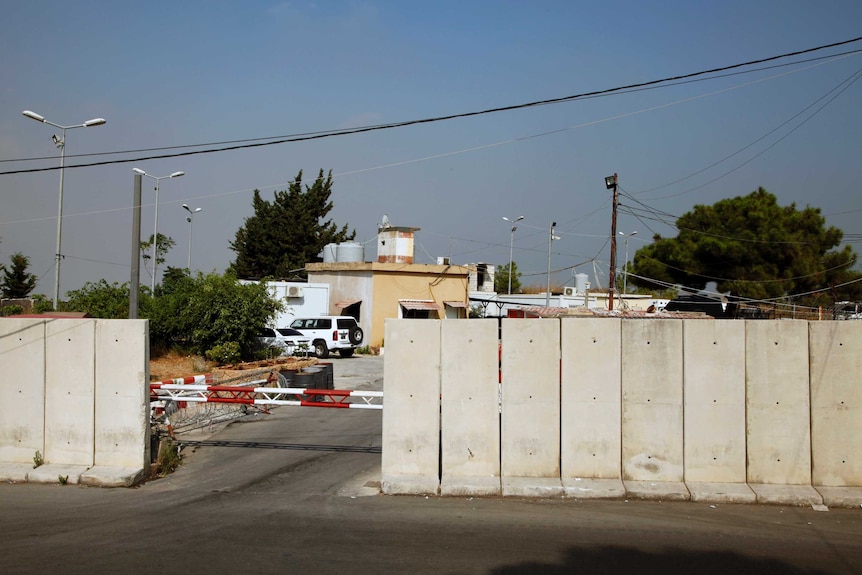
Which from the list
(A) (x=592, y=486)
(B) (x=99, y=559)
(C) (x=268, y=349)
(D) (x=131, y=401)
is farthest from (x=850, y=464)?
(C) (x=268, y=349)

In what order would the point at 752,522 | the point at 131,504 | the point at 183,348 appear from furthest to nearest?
the point at 183,348 < the point at 131,504 < the point at 752,522

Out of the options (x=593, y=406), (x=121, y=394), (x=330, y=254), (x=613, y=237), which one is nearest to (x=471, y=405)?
(x=593, y=406)

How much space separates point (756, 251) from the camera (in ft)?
126

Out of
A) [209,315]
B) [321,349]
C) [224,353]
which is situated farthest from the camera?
[321,349]

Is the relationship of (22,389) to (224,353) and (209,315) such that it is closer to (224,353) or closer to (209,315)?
(224,353)

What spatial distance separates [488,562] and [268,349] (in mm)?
23681

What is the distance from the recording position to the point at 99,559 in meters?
6.26

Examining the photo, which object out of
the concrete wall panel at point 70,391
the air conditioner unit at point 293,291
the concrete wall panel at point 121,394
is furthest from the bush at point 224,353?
the concrete wall panel at point 121,394

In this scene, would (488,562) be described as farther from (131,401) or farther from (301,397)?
(301,397)

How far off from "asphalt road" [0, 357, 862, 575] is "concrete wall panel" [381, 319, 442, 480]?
54 cm

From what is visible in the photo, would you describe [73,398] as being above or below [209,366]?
above

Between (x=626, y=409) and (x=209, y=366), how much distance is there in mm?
19920

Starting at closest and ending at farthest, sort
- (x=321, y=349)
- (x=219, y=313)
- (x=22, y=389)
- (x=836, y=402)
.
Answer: (x=836, y=402) < (x=22, y=389) < (x=219, y=313) < (x=321, y=349)

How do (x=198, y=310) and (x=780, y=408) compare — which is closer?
(x=780, y=408)
